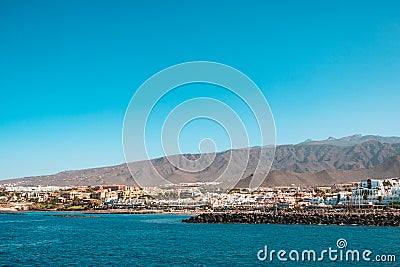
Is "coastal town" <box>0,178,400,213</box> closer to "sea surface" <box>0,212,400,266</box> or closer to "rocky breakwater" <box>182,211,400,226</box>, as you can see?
"rocky breakwater" <box>182,211,400,226</box>

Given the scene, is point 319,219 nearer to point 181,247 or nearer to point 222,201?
point 181,247

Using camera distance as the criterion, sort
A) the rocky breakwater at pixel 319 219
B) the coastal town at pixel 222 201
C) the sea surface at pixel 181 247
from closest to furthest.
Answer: the sea surface at pixel 181 247 → the rocky breakwater at pixel 319 219 → the coastal town at pixel 222 201

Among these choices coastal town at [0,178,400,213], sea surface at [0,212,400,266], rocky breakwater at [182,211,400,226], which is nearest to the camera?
sea surface at [0,212,400,266]

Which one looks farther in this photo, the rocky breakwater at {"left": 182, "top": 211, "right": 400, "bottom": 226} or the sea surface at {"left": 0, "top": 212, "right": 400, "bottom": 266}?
the rocky breakwater at {"left": 182, "top": 211, "right": 400, "bottom": 226}

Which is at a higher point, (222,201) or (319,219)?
(319,219)

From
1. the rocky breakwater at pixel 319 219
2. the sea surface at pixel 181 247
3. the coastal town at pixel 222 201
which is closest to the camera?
the sea surface at pixel 181 247

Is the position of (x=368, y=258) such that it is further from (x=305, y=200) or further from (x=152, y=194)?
(x=152, y=194)

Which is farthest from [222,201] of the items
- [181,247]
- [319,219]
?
[181,247]

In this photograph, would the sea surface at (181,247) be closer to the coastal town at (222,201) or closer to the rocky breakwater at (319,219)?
the rocky breakwater at (319,219)

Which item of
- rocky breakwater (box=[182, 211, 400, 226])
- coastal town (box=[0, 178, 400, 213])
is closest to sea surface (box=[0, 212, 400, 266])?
rocky breakwater (box=[182, 211, 400, 226])

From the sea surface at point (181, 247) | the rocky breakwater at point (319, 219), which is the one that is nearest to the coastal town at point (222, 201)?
the rocky breakwater at point (319, 219)

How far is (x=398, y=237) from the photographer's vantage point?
1209 inches

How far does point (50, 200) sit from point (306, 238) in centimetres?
8902

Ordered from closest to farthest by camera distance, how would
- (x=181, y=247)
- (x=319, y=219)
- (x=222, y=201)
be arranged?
(x=181, y=247) < (x=319, y=219) < (x=222, y=201)
